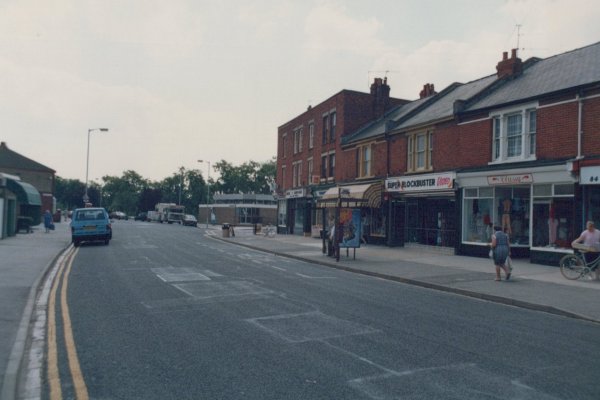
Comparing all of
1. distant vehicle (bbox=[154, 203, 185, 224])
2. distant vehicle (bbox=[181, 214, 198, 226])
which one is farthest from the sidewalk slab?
distant vehicle (bbox=[154, 203, 185, 224])

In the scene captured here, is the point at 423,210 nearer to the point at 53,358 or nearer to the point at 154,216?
the point at 53,358

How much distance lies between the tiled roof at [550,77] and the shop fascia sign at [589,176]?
122 inches

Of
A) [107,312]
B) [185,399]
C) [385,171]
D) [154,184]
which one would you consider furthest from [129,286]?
[154,184]

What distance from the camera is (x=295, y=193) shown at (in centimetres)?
4084

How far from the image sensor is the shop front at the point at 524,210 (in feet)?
58.4

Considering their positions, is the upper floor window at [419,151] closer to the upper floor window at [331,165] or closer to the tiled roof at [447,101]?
the tiled roof at [447,101]

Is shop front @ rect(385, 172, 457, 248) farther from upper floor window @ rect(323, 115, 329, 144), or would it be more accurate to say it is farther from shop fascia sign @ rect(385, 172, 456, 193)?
upper floor window @ rect(323, 115, 329, 144)

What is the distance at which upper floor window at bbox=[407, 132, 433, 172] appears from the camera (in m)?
24.9

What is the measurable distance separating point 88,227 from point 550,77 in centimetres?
2333

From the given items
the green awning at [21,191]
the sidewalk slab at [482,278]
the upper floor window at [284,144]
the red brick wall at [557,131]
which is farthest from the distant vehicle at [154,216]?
the red brick wall at [557,131]

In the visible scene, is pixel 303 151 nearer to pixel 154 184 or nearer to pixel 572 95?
pixel 572 95

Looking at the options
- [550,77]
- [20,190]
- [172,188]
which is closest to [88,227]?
[20,190]

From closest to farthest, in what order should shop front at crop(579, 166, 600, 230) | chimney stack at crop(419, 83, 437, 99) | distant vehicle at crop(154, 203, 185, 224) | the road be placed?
the road → shop front at crop(579, 166, 600, 230) → chimney stack at crop(419, 83, 437, 99) → distant vehicle at crop(154, 203, 185, 224)

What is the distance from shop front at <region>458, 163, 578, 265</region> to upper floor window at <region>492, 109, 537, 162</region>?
0.78 m
